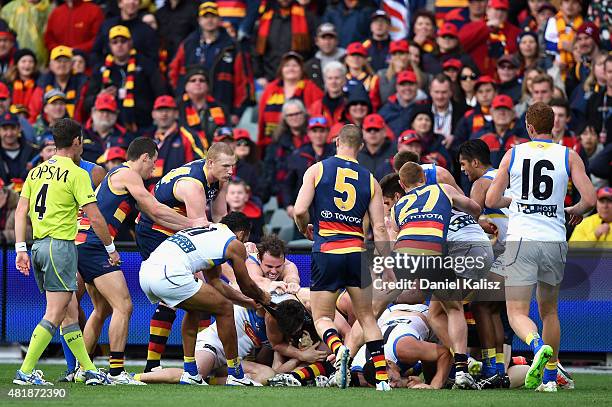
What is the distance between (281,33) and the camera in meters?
19.7

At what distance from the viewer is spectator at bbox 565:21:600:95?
17.7 meters

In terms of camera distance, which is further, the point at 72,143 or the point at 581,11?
the point at 581,11

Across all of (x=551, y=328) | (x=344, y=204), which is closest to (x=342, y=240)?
(x=344, y=204)

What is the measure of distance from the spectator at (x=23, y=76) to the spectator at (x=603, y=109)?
8377mm

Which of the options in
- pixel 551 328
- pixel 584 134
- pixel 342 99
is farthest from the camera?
pixel 342 99

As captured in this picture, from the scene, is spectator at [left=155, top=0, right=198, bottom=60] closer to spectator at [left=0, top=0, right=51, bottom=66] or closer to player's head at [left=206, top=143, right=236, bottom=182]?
spectator at [left=0, top=0, right=51, bottom=66]

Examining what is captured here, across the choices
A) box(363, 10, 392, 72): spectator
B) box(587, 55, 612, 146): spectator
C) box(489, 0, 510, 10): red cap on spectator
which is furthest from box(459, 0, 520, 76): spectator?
box(587, 55, 612, 146): spectator

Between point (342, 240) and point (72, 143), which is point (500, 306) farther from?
point (72, 143)

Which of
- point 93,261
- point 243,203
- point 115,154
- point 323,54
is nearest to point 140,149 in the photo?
point 93,261

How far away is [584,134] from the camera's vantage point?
16.7 meters

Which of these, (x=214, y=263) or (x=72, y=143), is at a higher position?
(x=72, y=143)

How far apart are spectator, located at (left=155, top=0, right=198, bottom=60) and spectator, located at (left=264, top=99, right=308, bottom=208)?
3035 millimetres

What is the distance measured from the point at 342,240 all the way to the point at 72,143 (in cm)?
257

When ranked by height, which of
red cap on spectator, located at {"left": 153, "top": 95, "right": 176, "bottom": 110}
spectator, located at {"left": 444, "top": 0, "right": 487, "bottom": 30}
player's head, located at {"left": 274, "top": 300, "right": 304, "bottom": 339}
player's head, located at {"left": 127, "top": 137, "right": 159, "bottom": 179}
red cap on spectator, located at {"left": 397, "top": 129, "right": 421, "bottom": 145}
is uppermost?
spectator, located at {"left": 444, "top": 0, "right": 487, "bottom": 30}
